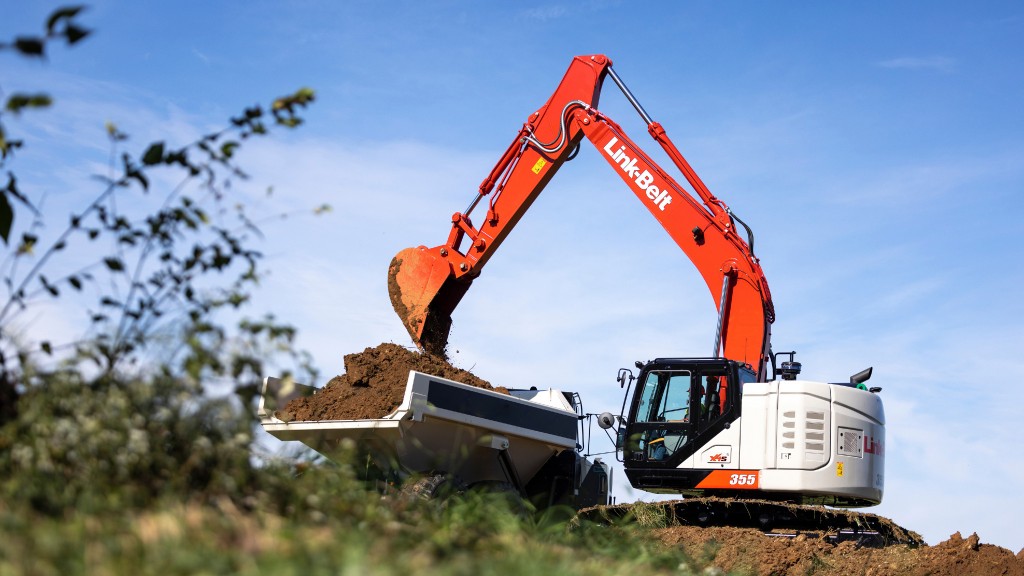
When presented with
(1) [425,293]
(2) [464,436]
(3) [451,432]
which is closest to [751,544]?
(2) [464,436]

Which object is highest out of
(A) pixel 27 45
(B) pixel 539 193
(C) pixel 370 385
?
(B) pixel 539 193

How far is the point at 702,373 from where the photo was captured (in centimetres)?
1273

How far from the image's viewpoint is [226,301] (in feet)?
17.2

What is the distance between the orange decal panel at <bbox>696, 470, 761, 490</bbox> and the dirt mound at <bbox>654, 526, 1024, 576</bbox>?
1.61 feet

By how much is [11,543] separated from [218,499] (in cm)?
115

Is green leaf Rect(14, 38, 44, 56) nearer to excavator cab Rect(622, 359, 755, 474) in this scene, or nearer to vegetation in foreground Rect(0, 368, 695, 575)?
vegetation in foreground Rect(0, 368, 695, 575)

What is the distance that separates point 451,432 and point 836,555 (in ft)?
14.9

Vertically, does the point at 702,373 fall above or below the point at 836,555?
above

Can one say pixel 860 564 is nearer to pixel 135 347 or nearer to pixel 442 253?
pixel 442 253

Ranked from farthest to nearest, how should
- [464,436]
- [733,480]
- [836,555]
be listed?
[733,480] < [836,555] < [464,436]

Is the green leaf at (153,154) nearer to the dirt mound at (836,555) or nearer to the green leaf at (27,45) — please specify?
the green leaf at (27,45)

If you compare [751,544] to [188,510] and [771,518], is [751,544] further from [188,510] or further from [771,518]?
[188,510]

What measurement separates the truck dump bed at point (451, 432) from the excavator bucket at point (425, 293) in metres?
2.43

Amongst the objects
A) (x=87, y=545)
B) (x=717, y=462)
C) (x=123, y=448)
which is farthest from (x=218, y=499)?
(x=717, y=462)
